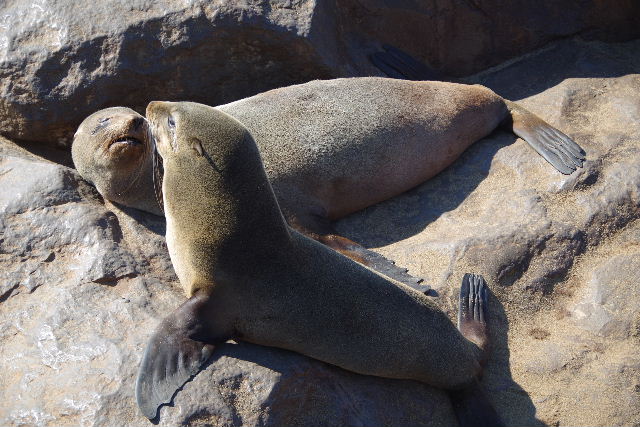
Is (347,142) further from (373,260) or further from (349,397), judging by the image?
(349,397)

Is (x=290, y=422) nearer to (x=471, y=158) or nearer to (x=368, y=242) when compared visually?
(x=368, y=242)

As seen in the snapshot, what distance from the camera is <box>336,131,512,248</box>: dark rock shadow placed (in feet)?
16.5

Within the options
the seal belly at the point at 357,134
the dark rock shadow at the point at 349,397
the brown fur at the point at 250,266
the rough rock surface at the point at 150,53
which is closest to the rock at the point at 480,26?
the rough rock surface at the point at 150,53

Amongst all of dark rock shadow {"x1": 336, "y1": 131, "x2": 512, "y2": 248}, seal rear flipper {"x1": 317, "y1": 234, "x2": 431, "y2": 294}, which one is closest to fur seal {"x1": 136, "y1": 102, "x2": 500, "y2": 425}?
seal rear flipper {"x1": 317, "y1": 234, "x2": 431, "y2": 294}

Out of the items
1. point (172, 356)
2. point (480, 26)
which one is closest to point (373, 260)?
point (172, 356)

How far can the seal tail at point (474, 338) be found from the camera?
3.84 meters

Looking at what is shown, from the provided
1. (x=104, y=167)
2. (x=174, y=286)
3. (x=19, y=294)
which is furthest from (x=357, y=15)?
(x=19, y=294)

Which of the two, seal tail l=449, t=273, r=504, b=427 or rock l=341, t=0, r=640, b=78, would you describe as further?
rock l=341, t=0, r=640, b=78

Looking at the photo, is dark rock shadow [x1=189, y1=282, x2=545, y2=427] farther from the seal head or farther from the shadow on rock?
the seal head

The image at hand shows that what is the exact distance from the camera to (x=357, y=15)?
6574mm

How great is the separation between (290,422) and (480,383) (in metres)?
1.11

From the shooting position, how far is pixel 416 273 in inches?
179

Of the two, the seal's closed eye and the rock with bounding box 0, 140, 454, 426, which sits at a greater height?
the seal's closed eye

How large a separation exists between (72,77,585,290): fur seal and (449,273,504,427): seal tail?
2.01 ft
